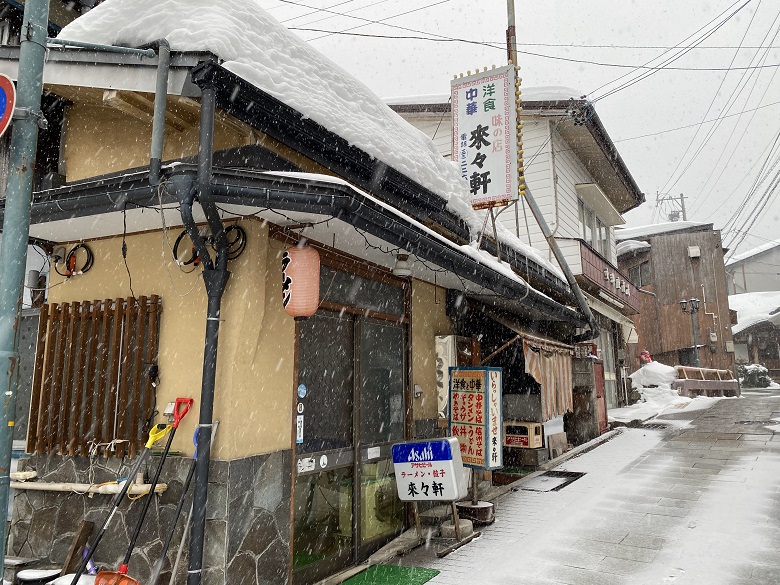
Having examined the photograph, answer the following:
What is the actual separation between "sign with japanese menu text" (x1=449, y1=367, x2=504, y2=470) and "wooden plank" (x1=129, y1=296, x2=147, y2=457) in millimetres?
4978

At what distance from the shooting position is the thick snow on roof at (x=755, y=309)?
43.4 m

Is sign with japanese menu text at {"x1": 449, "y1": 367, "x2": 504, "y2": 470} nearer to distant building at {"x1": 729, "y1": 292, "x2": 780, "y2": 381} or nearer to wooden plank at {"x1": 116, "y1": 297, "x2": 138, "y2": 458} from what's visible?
wooden plank at {"x1": 116, "y1": 297, "x2": 138, "y2": 458}

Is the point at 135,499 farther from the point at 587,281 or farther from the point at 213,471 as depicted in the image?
the point at 587,281

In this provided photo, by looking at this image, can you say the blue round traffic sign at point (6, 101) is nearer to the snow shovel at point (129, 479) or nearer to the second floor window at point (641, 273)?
the snow shovel at point (129, 479)

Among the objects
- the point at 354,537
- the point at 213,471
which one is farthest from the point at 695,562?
the point at 213,471

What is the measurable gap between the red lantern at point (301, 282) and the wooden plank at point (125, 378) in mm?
2119

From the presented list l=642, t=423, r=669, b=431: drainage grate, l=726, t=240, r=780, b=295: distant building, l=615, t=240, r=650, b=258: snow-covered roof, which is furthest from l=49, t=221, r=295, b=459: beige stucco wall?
l=726, t=240, r=780, b=295: distant building

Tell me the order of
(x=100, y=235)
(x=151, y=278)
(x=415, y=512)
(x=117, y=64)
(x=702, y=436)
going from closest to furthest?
(x=117, y=64) < (x=151, y=278) < (x=100, y=235) < (x=415, y=512) < (x=702, y=436)

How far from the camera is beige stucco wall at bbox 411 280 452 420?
9219 millimetres

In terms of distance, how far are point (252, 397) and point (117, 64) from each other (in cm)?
371

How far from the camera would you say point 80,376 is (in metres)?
6.71

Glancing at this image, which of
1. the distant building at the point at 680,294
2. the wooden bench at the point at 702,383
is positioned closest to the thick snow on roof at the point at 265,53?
the wooden bench at the point at 702,383

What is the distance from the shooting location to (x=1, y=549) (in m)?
3.98

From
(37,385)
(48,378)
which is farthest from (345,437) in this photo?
(37,385)
